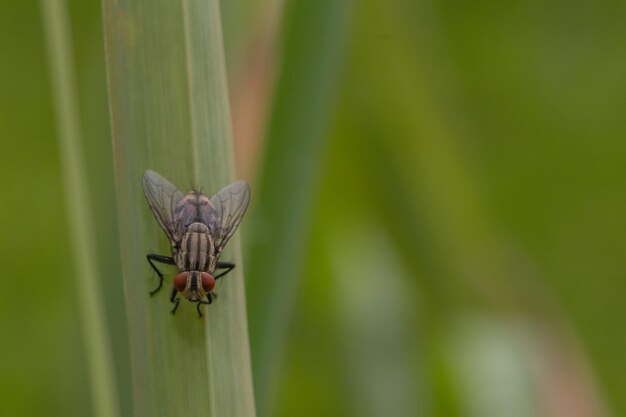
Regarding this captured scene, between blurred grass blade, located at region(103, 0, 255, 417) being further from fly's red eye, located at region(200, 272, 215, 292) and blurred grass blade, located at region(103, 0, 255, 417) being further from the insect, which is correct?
fly's red eye, located at region(200, 272, 215, 292)

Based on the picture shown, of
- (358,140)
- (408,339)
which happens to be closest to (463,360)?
(408,339)

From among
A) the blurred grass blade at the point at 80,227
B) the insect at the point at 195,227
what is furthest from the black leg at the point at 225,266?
the blurred grass blade at the point at 80,227

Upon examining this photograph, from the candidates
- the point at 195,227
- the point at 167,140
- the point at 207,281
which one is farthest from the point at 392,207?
the point at 167,140

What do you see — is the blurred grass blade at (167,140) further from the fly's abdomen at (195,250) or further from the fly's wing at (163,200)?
the fly's abdomen at (195,250)

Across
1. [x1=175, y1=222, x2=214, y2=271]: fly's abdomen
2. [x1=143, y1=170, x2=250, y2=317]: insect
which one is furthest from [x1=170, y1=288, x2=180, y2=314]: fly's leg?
[x1=175, y1=222, x2=214, y2=271]: fly's abdomen

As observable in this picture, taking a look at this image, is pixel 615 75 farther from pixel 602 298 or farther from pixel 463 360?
pixel 463 360

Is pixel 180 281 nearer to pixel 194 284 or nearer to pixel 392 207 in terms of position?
pixel 194 284
